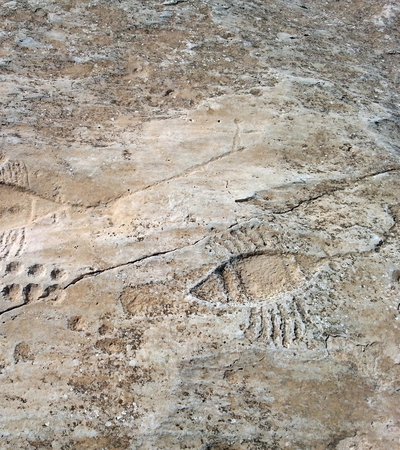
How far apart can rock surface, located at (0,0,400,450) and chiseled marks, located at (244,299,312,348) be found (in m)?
0.01

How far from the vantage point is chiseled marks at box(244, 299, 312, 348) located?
12.1 ft

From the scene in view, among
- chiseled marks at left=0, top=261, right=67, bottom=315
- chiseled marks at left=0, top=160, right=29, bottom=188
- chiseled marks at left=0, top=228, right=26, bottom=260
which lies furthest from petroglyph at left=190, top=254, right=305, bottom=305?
chiseled marks at left=0, top=160, right=29, bottom=188

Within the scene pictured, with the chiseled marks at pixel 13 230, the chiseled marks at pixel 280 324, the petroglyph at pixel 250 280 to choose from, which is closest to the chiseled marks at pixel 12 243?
the chiseled marks at pixel 13 230

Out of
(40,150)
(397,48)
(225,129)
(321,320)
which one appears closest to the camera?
(321,320)

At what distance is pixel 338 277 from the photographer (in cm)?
402

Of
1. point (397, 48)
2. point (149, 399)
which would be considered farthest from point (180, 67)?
point (149, 399)

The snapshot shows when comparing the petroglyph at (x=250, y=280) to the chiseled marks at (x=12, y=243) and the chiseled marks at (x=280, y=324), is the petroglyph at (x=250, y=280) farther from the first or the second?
the chiseled marks at (x=12, y=243)

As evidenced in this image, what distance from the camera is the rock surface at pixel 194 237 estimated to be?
133 inches

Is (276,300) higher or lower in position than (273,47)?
lower

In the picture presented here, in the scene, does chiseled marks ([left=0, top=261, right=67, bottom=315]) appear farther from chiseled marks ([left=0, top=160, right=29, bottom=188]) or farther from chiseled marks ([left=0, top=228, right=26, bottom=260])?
chiseled marks ([left=0, top=160, right=29, bottom=188])

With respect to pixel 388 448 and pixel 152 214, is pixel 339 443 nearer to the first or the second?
pixel 388 448

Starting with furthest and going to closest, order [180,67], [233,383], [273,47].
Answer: [273,47], [180,67], [233,383]

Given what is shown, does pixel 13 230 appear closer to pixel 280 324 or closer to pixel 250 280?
pixel 250 280

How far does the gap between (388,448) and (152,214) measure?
203 centimetres
